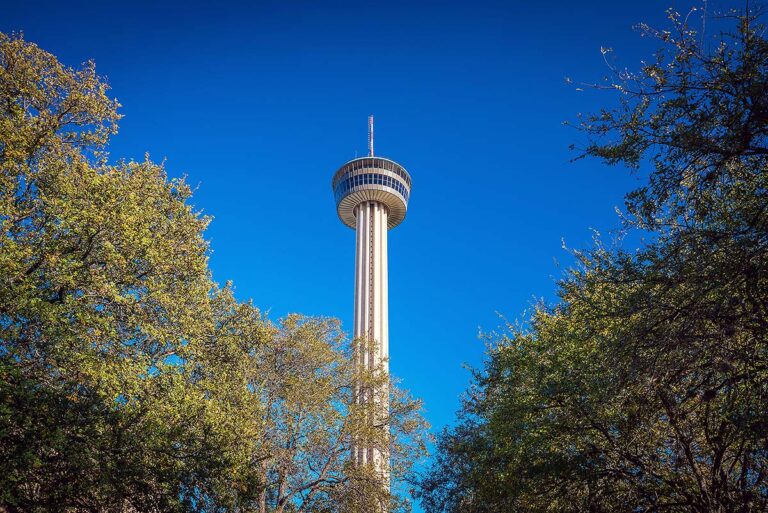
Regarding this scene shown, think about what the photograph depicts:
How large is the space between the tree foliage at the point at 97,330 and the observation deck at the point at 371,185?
70.7 metres

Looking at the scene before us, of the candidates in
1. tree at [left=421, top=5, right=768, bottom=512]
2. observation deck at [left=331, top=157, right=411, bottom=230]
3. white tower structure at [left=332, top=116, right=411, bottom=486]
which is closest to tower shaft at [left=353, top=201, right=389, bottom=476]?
white tower structure at [left=332, top=116, right=411, bottom=486]

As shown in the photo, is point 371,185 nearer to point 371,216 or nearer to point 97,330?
point 371,216

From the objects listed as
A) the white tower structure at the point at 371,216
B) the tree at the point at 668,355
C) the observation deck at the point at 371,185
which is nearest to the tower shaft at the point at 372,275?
the white tower structure at the point at 371,216

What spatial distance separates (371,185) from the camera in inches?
3575

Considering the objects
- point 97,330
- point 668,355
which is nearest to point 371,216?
point 97,330

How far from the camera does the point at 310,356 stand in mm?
27656

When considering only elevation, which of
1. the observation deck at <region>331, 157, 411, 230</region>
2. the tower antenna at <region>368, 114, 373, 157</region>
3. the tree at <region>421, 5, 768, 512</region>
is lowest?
the tree at <region>421, 5, 768, 512</region>

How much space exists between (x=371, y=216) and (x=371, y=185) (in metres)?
4.84

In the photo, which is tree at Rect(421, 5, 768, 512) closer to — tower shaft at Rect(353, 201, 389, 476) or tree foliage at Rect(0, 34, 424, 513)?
tree foliage at Rect(0, 34, 424, 513)

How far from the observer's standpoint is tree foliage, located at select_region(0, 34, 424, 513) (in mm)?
14023

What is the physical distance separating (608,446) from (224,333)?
13752 mm

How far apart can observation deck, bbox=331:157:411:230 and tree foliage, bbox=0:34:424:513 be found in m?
70.7

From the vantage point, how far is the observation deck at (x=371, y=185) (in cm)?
9119

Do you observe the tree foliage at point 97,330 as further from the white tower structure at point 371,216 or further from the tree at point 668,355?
the white tower structure at point 371,216
